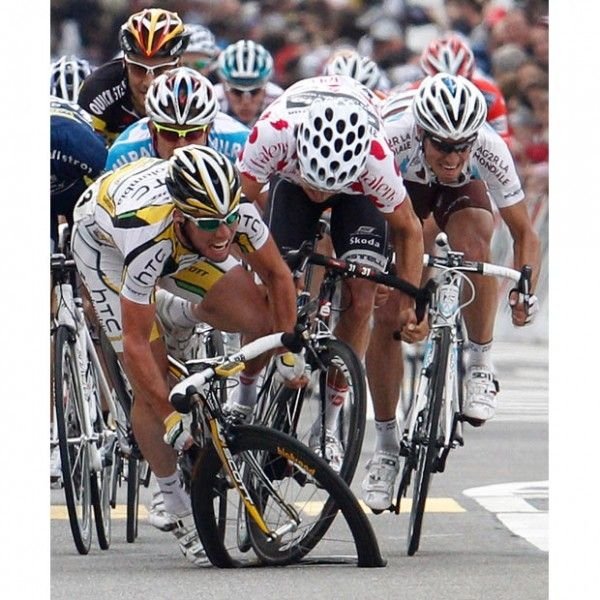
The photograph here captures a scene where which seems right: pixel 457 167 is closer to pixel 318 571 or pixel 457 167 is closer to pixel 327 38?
pixel 318 571

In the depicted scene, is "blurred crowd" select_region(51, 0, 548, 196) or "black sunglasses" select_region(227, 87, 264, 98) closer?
"black sunglasses" select_region(227, 87, 264, 98)

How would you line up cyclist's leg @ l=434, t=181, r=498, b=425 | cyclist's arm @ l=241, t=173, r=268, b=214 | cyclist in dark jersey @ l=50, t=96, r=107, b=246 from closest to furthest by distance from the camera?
cyclist's arm @ l=241, t=173, r=268, b=214, cyclist in dark jersey @ l=50, t=96, r=107, b=246, cyclist's leg @ l=434, t=181, r=498, b=425

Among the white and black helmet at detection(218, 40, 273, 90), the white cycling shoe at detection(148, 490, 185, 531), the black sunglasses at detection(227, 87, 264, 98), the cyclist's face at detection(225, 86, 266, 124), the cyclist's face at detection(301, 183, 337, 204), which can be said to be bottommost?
the white cycling shoe at detection(148, 490, 185, 531)

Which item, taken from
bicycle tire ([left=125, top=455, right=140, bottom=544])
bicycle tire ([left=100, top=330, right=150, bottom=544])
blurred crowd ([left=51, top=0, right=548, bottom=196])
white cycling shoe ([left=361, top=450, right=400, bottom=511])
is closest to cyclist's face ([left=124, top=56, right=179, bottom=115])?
bicycle tire ([left=100, top=330, right=150, bottom=544])

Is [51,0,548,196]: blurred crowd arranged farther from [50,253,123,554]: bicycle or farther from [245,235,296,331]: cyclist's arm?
[245,235,296,331]: cyclist's arm

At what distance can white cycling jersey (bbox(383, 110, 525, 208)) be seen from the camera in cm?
891

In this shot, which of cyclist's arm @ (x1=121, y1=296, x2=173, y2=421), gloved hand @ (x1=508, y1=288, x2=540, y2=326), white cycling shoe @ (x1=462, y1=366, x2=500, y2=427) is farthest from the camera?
white cycling shoe @ (x1=462, y1=366, x2=500, y2=427)

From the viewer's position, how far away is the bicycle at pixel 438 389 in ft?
27.3

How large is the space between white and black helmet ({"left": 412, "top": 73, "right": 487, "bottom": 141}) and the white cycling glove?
1199 mm

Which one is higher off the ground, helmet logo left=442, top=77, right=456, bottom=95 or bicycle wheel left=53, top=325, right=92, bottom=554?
helmet logo left=442, top=77, right=456, bottom=95

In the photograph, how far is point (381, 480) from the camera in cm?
885

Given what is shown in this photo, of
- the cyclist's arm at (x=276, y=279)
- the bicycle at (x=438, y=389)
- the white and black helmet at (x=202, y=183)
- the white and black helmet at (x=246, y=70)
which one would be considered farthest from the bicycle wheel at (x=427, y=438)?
the white and black helmet at (x=246, y=70)
